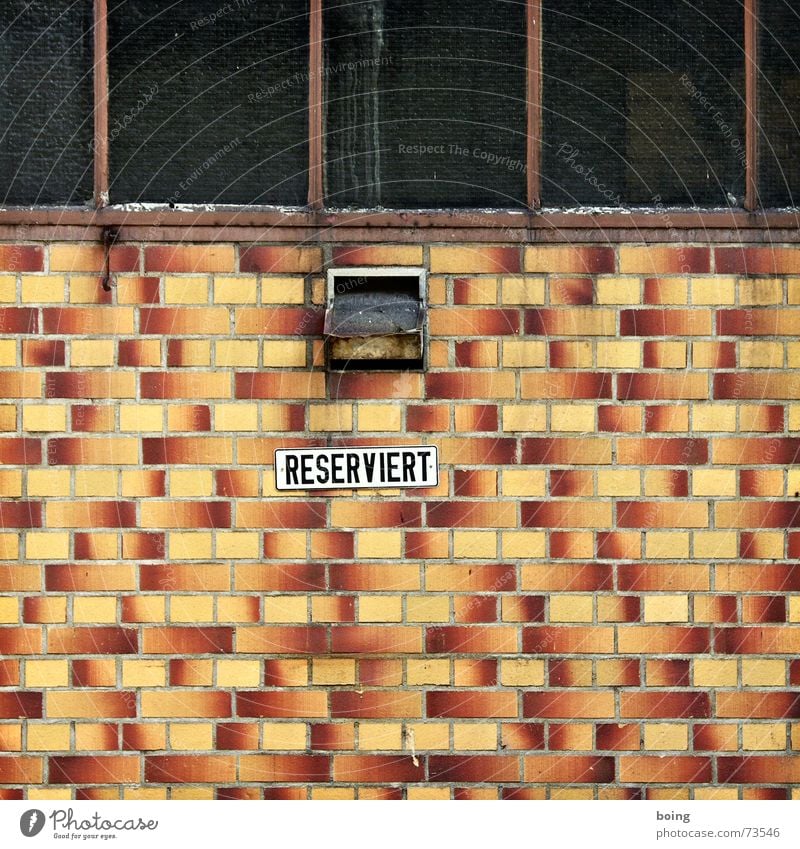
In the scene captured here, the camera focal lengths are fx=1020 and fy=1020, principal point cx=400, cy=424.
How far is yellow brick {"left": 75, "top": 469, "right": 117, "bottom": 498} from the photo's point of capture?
3213 millimetres

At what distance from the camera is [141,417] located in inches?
126

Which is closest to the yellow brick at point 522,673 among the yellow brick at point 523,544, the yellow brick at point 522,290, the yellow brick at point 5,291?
the yellow brick at point 523,544

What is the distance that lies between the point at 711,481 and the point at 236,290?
5.32 feet

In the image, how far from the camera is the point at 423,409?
3219 mm

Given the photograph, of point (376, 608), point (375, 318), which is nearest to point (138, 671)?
point (376, 608)

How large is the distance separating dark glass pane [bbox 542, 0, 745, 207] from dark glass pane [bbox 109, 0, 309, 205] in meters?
0.83

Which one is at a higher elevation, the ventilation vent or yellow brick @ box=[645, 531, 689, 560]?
the ventilation vent

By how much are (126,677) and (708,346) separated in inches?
83.5

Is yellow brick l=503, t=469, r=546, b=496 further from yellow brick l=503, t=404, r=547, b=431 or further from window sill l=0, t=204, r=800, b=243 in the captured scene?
window sill l=0, t=204, r=800, b=243

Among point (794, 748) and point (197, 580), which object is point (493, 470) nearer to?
point (197, 580)

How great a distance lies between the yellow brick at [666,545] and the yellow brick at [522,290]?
828 mm

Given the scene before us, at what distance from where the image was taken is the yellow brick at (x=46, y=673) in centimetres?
322

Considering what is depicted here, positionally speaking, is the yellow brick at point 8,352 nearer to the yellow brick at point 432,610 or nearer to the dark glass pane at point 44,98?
the dark glass pane at point 44,98

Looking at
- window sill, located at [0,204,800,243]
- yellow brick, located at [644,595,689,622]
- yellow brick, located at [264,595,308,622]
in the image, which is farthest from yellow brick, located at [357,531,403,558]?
window sill, located at [0,204,800,243]
